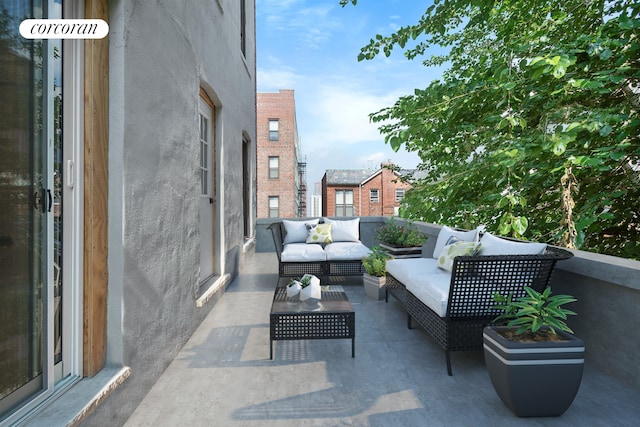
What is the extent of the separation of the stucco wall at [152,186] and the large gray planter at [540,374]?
6.41ft

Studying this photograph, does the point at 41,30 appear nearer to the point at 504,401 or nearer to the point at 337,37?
the point at 504,401

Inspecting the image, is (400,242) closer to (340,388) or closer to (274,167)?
(340,388)

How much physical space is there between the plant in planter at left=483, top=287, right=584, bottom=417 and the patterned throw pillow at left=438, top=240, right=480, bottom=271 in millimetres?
1149

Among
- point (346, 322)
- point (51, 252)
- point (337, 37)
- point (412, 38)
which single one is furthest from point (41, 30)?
point (337, 37)

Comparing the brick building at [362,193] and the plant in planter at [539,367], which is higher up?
the brick building at [362,193]

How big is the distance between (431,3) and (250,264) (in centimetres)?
515

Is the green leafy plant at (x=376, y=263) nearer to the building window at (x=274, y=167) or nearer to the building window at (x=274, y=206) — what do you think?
the building window at (x=274, y=206)

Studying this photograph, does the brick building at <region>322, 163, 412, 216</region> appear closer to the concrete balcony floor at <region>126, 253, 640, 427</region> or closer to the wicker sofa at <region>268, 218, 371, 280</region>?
the wicker sofa at <region>268, 218, 371, 280</region>

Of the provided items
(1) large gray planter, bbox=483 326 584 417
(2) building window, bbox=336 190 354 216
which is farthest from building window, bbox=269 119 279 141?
(1) large gray planter, bbox=483 326 584 417

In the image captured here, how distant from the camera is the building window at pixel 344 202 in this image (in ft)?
92.3

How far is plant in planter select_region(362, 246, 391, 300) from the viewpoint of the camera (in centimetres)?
439

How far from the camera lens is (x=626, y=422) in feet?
6.00

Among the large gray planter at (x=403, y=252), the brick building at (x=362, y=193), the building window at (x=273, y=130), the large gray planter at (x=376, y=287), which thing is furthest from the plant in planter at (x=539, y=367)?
the brick building at (x=362, y=193)

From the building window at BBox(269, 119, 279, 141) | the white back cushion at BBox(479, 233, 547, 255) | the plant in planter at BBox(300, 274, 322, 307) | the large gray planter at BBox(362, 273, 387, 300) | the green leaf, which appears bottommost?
the large gray planter at BBox(362, 273, 387, 300)
